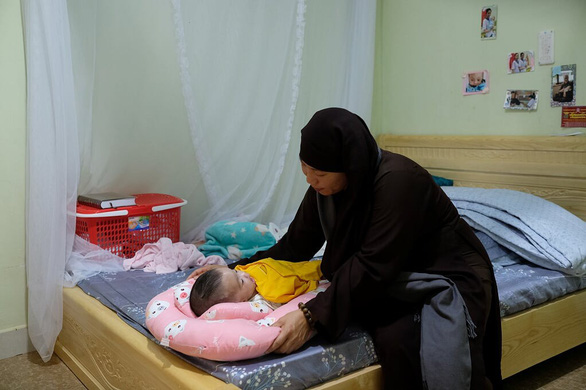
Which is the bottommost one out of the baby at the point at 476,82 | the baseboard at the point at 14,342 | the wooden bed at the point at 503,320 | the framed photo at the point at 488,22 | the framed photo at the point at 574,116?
the baseboard at the point at 14,342

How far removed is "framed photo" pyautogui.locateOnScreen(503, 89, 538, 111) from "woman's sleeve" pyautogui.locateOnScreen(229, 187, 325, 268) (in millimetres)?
1561

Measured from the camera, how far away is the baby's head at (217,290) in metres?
1.64

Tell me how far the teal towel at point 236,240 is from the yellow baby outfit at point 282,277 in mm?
733

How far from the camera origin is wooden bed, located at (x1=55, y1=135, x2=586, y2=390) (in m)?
1.62

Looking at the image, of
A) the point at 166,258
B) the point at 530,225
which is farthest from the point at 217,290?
the point at 530,225

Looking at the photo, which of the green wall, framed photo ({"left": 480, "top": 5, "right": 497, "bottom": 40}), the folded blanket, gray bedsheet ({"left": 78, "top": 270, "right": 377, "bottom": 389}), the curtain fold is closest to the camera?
gray bedsheet ({"left": 78, "top": 270, "right": 377, "bottom": 389})

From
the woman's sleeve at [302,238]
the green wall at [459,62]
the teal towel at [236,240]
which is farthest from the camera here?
the green wall at [459,62]

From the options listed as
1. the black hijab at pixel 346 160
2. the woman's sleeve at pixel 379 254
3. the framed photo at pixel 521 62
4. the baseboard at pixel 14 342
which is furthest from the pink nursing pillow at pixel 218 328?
the framed photo at pixel 521 62

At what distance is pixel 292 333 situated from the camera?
152 centimetres

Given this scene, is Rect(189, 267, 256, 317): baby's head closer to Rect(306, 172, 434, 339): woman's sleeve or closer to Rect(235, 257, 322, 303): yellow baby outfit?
Rect(235, 257, 322, 303): yellow baby outfit

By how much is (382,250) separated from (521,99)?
1.75 m

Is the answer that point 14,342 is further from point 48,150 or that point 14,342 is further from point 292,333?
point 292,333

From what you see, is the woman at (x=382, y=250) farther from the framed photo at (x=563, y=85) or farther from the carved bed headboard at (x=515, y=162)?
the framed photo at (x=563, y=85)

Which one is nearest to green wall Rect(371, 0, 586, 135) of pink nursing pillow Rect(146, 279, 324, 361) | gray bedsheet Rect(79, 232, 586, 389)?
gray bedsheet Rect(79, 232, 586, 389)
